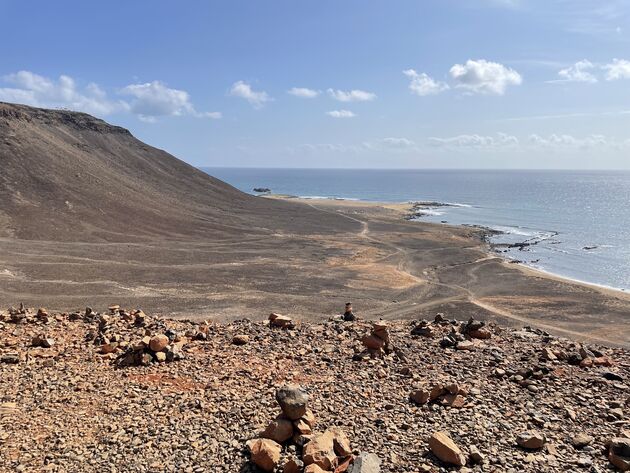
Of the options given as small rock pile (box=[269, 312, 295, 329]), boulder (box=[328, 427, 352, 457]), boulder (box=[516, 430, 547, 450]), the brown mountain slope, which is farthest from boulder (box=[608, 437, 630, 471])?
the brown mountain slope

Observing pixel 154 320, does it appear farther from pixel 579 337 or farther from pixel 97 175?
pixel 97 175

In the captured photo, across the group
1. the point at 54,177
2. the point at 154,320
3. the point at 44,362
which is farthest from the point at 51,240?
the point at 44,362

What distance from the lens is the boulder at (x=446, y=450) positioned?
8.49 meters

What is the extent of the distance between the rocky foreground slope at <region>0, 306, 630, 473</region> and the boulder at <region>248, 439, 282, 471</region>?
0.03 meters

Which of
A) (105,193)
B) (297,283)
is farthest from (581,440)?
(105,193)

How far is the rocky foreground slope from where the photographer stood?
8641mm

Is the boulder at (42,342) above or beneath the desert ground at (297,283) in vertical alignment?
above

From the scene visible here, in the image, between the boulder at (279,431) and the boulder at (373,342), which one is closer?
the boulder at (279,431)

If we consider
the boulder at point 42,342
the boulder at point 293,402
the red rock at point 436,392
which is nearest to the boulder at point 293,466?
the boulder at point 293,402

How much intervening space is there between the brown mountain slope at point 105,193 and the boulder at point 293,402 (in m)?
42.1

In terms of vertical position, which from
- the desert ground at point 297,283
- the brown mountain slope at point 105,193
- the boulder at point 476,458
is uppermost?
the brown mountain slope at point 105,193

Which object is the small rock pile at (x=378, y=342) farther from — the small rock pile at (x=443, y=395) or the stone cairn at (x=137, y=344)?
the stone cairn at (x=137, y=344)

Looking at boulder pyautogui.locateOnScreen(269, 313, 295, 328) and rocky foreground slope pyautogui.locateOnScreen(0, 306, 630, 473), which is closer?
rocky foreground slope pyautogui.locateOnScreen(0, 306, 630, 473)

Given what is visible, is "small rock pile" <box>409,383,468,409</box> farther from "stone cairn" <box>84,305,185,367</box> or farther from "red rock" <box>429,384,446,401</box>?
"stone cairn" <box>84,305,185,367</box>
